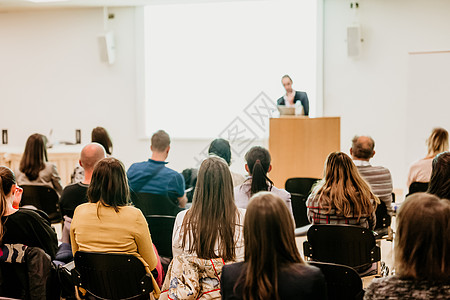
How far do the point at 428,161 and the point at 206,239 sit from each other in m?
2.94

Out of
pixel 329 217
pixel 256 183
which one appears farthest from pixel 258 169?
pixel 329 217

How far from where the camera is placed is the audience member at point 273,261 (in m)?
1.76

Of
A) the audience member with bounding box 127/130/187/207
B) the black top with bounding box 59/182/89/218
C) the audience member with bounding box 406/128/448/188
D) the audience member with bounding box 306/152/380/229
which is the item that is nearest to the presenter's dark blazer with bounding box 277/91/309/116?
the audience member with bounding box 406/128/448/188

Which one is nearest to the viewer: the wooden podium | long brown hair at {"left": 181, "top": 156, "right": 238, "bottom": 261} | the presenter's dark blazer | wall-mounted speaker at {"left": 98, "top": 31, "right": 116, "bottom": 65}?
long brown hair at {"left": 181, "top": 156, "right": 238, "bottom": 261}

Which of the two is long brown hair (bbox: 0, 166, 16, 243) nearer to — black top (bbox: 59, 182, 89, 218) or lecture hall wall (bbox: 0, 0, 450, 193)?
black top (bbox: 59, 182, 89, 218)

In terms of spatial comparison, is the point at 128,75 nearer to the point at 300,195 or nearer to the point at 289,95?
the point at 289,95

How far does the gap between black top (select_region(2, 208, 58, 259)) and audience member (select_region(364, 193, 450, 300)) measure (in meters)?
1.89

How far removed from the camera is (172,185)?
13.0 ft

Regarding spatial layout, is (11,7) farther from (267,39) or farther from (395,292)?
(395,292)

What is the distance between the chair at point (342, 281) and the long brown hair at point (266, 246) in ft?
1.37

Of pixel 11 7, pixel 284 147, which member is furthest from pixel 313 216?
pixel 11 7

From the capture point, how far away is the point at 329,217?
3.06 metres

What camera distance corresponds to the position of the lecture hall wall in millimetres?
7531

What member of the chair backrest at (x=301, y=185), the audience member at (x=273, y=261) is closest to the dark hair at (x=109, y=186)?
the audience member at (x=273, y=261)
